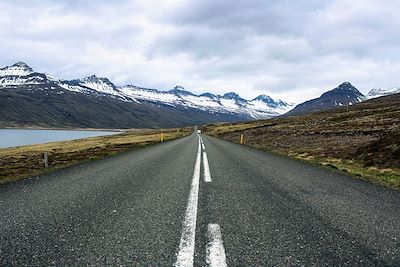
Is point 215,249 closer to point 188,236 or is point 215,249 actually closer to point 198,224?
point 188,236

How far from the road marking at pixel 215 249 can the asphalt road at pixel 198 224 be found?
2 cm

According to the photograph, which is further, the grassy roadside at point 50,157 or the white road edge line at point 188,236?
the grassy roadside at point 50,157

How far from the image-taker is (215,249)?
509cm

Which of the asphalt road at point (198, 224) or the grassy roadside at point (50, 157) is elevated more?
the asphalt road at point (198, 224)

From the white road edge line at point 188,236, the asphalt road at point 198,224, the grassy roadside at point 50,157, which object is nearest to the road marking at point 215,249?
the asphalt road at point 198,224

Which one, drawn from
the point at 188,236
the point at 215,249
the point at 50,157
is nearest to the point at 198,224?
the point at 188,236

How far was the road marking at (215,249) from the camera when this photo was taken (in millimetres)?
4605

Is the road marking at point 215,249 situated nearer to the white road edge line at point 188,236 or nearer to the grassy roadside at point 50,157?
the white road edge line at point 188,236

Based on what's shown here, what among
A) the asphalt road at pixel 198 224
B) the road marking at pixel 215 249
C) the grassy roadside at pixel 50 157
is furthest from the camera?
the grassy roadside at pixel 50 157

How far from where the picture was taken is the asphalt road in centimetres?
486

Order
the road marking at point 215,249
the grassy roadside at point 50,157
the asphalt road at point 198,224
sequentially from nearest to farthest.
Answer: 1. the road marking at point 215,249
2. the asphalt road at point 198,224
3. the grassy roadside at point 50,157

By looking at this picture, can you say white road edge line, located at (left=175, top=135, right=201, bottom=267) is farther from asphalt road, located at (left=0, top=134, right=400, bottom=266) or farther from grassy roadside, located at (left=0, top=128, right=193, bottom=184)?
grassy roadside, located at (left=0, top=128, right=193, bottom=184)

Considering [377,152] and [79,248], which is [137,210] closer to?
[79,248]

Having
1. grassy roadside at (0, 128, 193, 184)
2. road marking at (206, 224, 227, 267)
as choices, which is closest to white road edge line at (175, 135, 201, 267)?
road marking at (206, 224, 227, 267)
